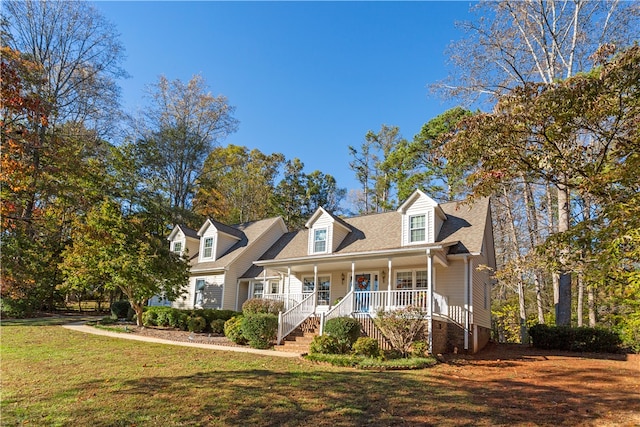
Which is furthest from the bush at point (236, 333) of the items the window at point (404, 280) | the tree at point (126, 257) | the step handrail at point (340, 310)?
the window at point (404, 280)

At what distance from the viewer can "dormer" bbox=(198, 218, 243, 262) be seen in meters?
23.6

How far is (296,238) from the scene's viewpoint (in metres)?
22.7

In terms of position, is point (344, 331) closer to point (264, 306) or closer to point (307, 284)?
point (264, 306)

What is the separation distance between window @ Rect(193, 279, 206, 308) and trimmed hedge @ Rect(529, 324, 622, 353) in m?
16.9

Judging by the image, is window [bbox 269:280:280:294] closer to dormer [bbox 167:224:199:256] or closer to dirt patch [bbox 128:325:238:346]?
dirt patch [bbox 128:325:238:346]

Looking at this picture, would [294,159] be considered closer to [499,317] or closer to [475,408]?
[499,317]

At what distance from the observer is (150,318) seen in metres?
20.2

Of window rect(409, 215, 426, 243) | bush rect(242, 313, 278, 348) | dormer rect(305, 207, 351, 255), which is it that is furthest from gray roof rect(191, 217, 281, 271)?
window rect(409, 215, 426, 243)

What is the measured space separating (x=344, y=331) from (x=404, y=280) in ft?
17.7

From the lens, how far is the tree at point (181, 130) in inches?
1226

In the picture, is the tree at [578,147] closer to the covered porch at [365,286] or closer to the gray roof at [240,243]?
the covered porch at [365,286]

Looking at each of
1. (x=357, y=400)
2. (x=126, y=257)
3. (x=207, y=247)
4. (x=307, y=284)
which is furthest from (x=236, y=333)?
(x=207, y=247)

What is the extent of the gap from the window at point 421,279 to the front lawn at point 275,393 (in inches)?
212

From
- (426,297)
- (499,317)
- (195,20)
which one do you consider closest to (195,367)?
(426,297)
